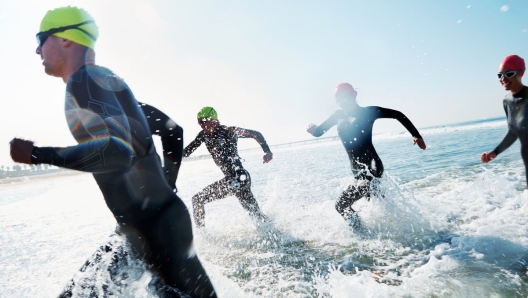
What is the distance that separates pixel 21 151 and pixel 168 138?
3.68 ft

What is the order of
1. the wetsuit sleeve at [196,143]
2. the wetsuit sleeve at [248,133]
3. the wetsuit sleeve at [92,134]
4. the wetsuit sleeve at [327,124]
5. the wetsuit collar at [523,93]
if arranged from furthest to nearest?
the wetsuit sleeve at [248,133], the wetsuit sleeve at [196,143], the wetsuit sleeve at [327,124], the wetsuit collar at [523,93], the wetsuit sleeve at [92,134]

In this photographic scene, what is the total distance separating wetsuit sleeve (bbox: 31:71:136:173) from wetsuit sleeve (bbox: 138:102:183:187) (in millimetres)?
681

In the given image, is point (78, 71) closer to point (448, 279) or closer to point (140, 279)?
point (140, 279)

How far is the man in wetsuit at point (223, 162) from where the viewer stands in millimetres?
5758

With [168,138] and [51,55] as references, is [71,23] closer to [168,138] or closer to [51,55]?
[51,55]

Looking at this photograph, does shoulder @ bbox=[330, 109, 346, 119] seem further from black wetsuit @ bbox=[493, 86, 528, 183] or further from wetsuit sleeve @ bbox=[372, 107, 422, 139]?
black wetsuit @ bbox=[493, 86, 528, 183]

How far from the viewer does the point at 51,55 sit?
1.85 m

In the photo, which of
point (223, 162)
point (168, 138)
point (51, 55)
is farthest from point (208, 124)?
point (51, 55)

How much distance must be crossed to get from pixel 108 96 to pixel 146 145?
370 mm

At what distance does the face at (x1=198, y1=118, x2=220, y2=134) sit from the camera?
5719mm

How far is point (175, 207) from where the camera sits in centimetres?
197

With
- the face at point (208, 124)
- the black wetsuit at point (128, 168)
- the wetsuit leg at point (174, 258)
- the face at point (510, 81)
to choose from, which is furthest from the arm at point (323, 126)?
the wetsuit leg at point (174, 258)

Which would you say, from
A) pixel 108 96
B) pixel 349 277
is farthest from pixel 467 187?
pixel 108 96

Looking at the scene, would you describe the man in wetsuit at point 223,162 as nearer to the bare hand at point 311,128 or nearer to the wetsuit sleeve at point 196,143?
the wetsuit sleeve at point 196,143
